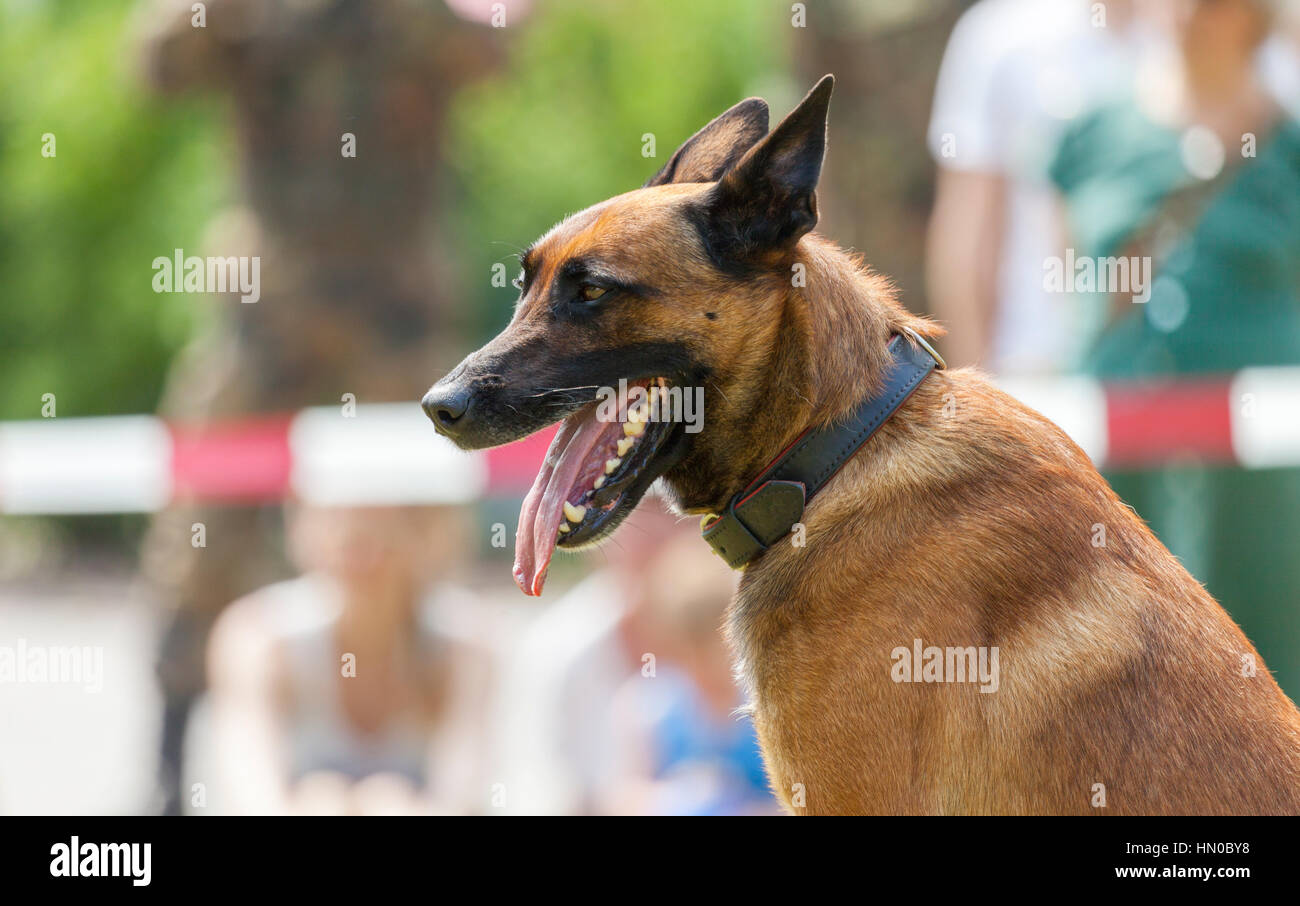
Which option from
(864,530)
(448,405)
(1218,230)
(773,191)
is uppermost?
(1218,230)

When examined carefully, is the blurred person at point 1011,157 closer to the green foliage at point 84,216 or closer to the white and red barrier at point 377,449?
the white and red barrier at point 377,449

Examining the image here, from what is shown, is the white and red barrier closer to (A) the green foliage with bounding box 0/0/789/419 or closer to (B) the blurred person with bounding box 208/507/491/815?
(B) the blurred person with bounding box 208/507/491/815

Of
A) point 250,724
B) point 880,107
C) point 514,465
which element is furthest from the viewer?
point 880,107

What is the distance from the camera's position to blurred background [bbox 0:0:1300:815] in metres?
3.90

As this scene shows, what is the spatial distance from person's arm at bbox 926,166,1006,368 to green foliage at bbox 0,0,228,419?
1844 cm

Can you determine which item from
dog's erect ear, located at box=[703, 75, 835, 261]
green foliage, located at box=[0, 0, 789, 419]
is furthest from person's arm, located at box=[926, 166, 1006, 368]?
green foliage, located at box=[0, 0, 789, 419]

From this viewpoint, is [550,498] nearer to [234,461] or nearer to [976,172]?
[976,172]

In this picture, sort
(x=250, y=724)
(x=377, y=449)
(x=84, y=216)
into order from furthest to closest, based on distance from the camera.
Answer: (x=84, y=216)
(x=377, y=449)
(x=250, y=724)

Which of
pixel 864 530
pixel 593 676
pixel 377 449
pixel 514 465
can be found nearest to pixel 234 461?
pixel 377 449

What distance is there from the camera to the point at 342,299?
6.09m

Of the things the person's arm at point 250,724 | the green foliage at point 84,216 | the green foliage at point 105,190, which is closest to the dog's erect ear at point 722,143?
the person's arm at point 250,724

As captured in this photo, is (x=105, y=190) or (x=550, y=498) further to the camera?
(x=105, y=190)

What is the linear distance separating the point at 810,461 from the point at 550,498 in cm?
47

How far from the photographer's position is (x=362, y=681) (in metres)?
4.85
